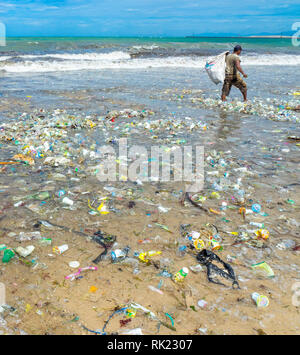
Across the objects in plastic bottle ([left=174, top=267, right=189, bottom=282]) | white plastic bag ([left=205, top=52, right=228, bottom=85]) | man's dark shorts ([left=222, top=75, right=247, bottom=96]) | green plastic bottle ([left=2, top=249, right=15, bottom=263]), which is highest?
white plastic bag ([left=205, top=52, right=228, bottom=85])

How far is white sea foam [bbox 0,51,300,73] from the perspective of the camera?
17.2m

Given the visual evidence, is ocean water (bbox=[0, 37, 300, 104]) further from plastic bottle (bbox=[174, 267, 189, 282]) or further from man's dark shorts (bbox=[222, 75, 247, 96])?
plastic bottle (bbox=[174, 267, 189, 282])

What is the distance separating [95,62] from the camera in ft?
66.0

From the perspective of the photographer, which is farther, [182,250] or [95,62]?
[95,62]

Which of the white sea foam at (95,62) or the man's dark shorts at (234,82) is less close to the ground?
the white sea foam at (95,62)

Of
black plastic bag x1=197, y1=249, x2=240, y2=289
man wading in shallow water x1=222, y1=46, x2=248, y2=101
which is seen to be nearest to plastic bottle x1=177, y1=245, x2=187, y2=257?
black plastic bag x1=197, y1=249, x2=240, y2=289

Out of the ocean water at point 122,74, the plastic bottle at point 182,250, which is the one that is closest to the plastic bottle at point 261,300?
the plastic bottle at point 182,250

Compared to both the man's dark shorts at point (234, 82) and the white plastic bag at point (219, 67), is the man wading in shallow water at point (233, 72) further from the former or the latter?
the white plastic bag at point (219, 67)

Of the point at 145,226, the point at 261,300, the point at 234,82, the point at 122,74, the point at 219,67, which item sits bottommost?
the point at 261,300

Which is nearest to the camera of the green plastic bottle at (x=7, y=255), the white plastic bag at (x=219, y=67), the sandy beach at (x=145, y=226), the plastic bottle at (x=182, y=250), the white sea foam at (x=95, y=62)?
the sandy beach at (x=145, y=226)

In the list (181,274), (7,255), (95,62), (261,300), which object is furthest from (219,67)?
(95,62)

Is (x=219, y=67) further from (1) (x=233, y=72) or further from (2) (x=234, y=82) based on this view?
(2) (x=234, y=82)

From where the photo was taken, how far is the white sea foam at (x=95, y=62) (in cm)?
1722

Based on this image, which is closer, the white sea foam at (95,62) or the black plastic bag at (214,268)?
the black plastic bag at (214,268)
